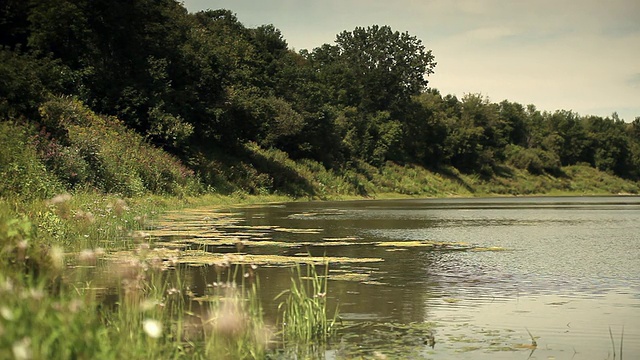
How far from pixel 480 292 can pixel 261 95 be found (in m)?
55.3

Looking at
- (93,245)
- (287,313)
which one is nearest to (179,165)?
(93,245)

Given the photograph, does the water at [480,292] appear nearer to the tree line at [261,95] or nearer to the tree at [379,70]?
the tree line at [261,95]

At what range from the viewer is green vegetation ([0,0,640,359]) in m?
8.24

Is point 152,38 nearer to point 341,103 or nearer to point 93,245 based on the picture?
point 93,245

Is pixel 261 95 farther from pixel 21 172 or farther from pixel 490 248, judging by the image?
pixel 490 248

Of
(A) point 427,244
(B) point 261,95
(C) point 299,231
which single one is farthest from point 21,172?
(B) point 261,95

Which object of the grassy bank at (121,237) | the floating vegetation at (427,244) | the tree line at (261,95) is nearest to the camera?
the grassy bank at (121,237)

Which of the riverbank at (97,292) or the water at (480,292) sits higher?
the riverbank at (97,292)

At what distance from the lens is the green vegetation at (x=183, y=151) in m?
8.24

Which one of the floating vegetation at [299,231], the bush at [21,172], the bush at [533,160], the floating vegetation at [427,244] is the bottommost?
the floating vegetation at [427,244]

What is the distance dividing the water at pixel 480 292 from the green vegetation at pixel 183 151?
37.4 inches

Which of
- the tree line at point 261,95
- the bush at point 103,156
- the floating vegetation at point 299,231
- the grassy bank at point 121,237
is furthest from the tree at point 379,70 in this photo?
the floating vegetation at point 299,231

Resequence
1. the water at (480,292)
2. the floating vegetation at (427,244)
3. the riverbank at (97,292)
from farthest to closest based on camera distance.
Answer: the floating vegetation at (427,244) < the water at (480,292) < the riverbank at (97,292)

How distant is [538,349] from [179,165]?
3673 centimetres
